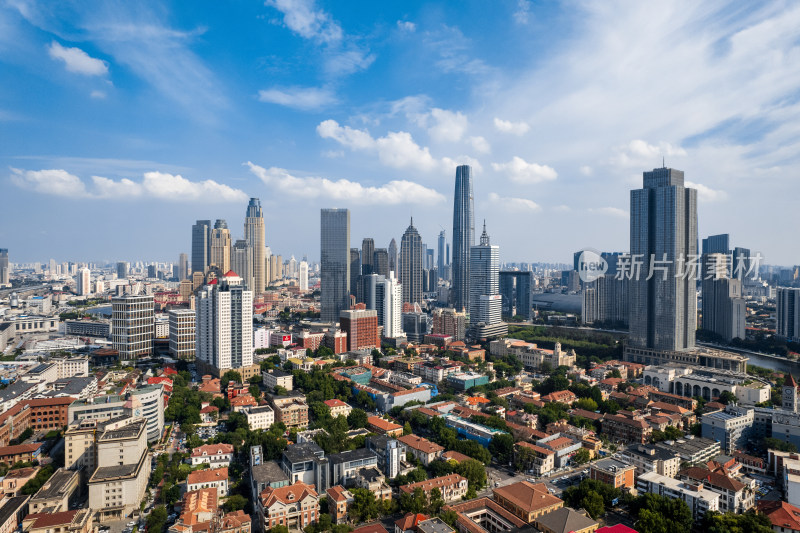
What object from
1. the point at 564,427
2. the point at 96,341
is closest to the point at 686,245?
the point at 564,427

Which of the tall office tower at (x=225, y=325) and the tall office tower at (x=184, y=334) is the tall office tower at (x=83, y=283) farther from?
the tall office tower at (x=225, y=325)

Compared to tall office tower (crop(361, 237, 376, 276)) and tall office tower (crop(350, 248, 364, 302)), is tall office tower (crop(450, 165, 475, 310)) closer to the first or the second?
tall office tower (crop(361, 237, 376, 276))

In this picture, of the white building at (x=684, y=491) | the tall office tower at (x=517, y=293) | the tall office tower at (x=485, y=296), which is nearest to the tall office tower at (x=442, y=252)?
the tall office tower at (x=517, y=293)

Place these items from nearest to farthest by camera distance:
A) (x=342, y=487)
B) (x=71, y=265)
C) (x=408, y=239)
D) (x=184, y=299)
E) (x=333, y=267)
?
(x=342, y=487), (x=333, y=267), (x=184, y=299), (x=408, y=239), (x=71, y=265)

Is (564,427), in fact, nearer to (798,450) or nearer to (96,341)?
(798,450)

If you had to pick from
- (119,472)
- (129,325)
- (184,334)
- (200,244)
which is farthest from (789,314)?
(200,244)

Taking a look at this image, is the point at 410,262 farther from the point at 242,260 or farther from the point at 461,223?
the point at 242,260
